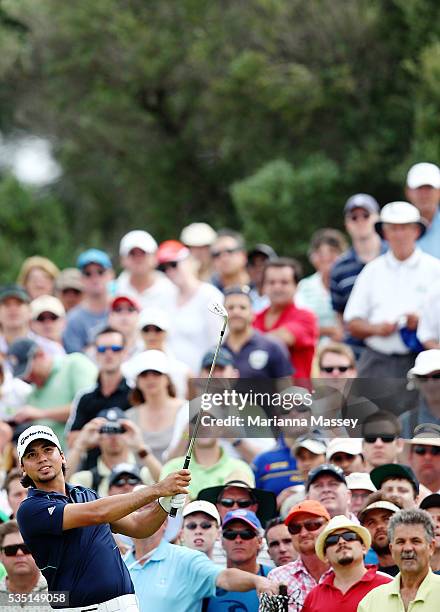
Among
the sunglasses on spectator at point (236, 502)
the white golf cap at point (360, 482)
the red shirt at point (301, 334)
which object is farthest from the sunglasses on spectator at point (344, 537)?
the red shirt at point (301, 334)

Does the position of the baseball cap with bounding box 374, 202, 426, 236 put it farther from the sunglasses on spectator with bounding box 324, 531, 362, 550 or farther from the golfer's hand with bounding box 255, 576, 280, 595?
the golfer's hand with bounding box 255, 576, 280, 595

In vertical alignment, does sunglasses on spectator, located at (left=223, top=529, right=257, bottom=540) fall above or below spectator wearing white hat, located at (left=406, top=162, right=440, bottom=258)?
below

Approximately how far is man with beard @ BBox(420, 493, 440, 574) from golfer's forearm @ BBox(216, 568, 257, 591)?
98 cm

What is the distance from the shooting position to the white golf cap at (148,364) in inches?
424

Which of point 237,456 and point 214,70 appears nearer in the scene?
point 237,456

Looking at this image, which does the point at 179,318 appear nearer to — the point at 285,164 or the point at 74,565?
the point at 74,565

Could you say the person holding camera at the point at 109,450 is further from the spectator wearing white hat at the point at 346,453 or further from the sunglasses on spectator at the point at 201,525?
the spectator wearing white hat at the point at 346,453

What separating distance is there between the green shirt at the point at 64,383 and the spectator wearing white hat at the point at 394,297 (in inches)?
84.3

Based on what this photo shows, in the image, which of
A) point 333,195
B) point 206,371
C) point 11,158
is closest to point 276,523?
point 206,371

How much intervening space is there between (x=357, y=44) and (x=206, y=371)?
13.1 meters

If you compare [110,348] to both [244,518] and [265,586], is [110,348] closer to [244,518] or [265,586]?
[244,518]

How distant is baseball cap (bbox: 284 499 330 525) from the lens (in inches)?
328

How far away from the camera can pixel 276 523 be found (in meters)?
8.84

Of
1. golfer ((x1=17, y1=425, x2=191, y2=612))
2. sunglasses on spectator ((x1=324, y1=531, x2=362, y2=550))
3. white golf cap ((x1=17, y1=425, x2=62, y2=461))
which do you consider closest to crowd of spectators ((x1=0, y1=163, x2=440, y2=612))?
sunglasses on spectator ((x1=324, y1=531, x2=362, y2=550))
